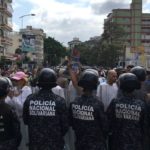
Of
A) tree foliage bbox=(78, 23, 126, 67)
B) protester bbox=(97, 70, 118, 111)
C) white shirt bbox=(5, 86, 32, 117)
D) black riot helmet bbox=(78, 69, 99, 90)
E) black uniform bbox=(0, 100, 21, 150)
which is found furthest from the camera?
tree foliage bbox=(78, 23, 126, 67)

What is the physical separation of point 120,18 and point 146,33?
42.6ft

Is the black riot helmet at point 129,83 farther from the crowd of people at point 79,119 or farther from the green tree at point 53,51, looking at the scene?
the green tree at point 53,51

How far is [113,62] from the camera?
293ft

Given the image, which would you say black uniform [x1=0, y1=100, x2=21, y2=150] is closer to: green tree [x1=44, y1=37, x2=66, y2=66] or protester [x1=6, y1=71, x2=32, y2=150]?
protester [x1=6, y1=71, x2=32, y2=150]

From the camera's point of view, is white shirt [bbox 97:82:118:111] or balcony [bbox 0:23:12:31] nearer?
white shirt [bbox 97:82:118:111]

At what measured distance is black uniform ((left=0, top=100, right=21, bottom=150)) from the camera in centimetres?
670

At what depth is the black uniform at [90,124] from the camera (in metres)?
6.95

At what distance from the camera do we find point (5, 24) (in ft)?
320

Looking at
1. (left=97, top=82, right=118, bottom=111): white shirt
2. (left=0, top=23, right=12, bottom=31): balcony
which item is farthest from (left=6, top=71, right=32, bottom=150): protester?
(left=0, top=23, right=12, bottom=31): balcony

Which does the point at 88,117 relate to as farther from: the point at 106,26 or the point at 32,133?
the point at 106,26

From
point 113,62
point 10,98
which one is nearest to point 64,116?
point 10,98

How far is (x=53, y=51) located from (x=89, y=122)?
176905mm

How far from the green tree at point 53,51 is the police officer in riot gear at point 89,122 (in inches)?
6377

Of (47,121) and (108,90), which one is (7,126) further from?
(108,90)
